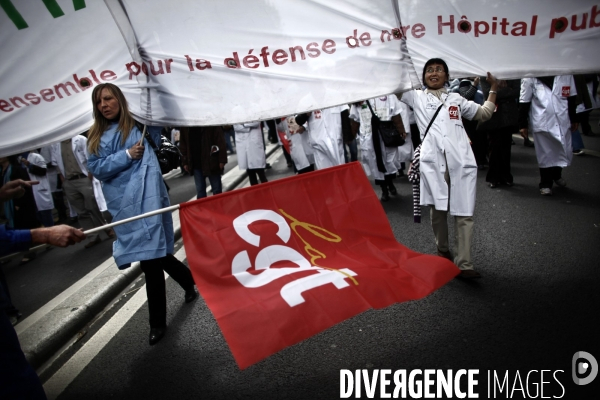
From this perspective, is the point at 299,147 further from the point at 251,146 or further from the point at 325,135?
the point at 251,146

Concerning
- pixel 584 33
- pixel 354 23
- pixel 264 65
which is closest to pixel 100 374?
pixel 264 65

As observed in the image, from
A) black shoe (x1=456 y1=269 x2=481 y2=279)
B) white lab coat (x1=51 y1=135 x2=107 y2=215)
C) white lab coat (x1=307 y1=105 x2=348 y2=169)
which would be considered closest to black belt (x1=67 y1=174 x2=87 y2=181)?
white lab coat (x1=51 y1=135 x2=107 y2=215)

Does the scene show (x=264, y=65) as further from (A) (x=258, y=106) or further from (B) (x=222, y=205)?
(B) (x=222, y=205)

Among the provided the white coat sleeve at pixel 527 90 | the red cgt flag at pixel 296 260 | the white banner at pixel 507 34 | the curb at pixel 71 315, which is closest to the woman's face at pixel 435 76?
the white banner at pixel 507 34

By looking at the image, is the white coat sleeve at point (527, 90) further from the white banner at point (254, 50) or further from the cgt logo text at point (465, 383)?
the cgt logo text at point (465, 383)

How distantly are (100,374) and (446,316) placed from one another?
8.40ft

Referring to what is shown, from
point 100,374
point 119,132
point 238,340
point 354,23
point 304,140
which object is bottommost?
point 100,374

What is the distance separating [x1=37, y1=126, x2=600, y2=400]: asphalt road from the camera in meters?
2.60

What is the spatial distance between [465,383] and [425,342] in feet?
1.49

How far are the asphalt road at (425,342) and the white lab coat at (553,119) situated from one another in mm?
1774

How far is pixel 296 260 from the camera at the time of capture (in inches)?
104

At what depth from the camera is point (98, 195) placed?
23.4ft

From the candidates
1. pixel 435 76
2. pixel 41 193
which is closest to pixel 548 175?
pixel 435 76

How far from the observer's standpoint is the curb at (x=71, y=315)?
11.7ft
